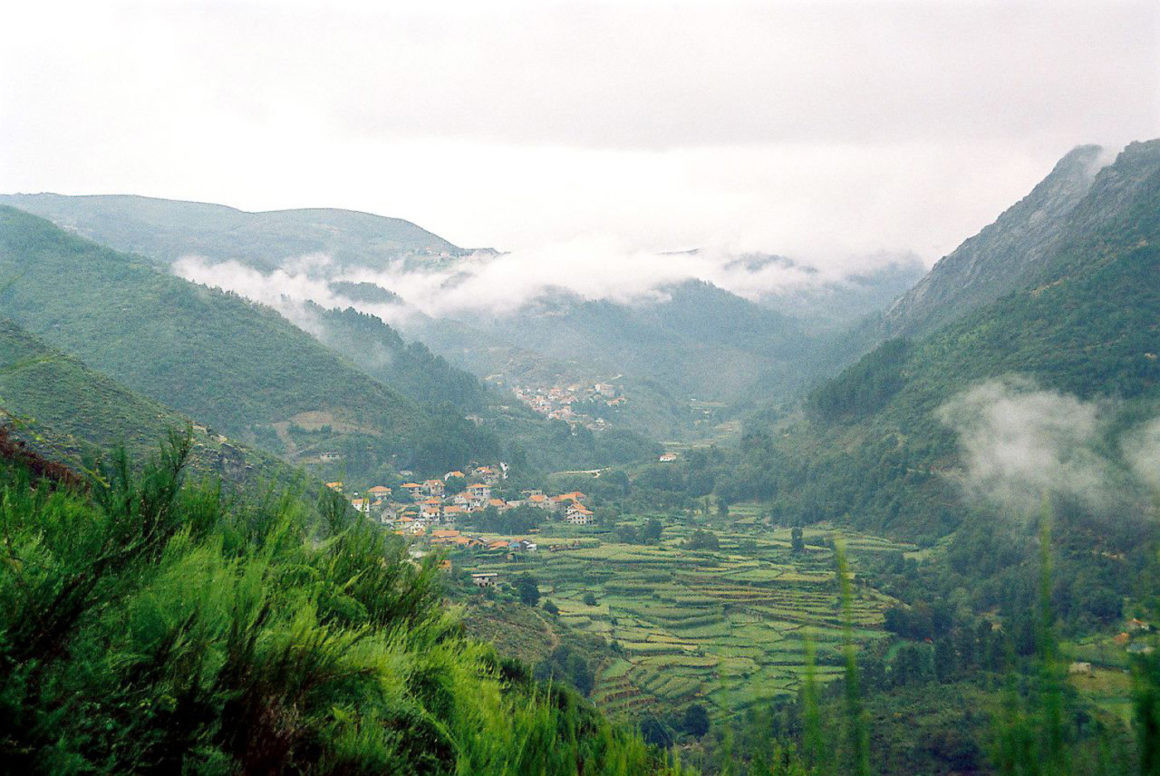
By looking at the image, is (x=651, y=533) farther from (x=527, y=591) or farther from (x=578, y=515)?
(x=527, y=591)

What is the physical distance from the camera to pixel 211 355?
182ft

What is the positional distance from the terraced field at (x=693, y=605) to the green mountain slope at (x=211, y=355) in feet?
57.6

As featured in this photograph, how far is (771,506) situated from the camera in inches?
Result: 2574

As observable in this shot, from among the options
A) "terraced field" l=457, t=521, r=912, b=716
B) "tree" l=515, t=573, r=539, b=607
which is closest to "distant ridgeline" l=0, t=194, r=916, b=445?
"terraced field" l=457, t=521, r=912, b=716

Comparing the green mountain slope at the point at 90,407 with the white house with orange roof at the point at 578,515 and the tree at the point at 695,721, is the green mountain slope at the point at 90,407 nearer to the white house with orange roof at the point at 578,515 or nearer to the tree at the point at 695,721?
the tree at the point at 695,721

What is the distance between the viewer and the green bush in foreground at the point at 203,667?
159cm

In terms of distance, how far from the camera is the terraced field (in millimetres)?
24812

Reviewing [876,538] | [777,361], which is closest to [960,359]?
[876,538]

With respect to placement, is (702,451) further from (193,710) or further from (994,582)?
(193,710)

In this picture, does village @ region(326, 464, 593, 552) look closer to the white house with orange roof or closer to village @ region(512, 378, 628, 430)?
the white house with orange roof

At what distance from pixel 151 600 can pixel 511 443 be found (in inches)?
3123

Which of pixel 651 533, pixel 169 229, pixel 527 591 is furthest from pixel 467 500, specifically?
pixel 169 229

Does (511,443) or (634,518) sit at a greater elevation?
(511,443)

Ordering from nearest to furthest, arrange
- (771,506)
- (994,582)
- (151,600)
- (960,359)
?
(151,600), (994,582), (960,359), (771,506)
